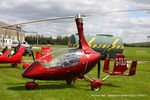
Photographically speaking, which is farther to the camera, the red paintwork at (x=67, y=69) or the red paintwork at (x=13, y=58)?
the red paintwork at (x=13, y=58)

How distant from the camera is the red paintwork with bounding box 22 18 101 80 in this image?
28.7 feet

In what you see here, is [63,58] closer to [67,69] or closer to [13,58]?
[67,69]

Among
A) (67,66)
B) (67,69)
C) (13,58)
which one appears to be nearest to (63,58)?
(67,66)

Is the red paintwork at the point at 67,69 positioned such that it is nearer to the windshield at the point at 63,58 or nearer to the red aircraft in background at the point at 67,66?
the red aircraft in background at the point at 67,66

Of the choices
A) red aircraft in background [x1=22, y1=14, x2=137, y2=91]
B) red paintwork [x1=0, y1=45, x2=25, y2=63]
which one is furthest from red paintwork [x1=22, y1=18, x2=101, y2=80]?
red paintwork [x1=0, y1=45, x2=25, y2=63]

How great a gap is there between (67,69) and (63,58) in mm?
550

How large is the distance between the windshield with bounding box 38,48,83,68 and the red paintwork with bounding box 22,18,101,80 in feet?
0.49

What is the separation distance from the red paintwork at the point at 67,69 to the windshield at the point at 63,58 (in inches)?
5.9

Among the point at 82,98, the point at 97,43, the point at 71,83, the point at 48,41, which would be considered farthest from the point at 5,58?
the point at 48,41

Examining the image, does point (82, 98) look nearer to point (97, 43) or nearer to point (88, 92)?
point (88, 92)

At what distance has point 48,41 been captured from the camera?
3797 inches

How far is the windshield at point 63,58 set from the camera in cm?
904

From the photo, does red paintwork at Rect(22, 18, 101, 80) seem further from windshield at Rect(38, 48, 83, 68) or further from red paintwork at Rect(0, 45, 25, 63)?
red paintwork at Rect(0, 45, 25, 63)

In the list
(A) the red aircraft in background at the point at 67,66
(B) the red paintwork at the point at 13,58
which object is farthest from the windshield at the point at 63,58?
(B) the red paintwork at the point at 13,58
